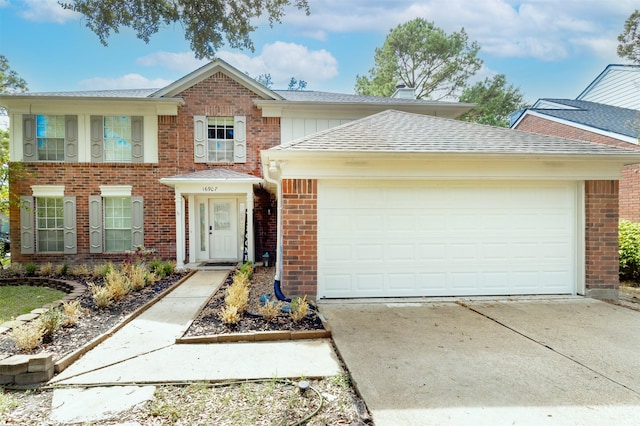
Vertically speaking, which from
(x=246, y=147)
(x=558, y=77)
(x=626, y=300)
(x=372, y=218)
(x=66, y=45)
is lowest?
(x=626, y=300)

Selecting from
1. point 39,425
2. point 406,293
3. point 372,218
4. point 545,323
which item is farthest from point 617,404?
point 39,425

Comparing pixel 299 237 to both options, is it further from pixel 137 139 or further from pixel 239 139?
pixel 137 139

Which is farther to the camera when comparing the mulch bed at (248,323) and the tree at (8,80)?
the tree at (8,80)

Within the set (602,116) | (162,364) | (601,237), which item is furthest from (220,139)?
(602,116)

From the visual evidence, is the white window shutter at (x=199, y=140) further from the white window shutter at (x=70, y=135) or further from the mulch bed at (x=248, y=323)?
the mulch bed at (x=248, y=323)

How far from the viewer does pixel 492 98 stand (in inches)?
850

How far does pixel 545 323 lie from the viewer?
16.0 ft

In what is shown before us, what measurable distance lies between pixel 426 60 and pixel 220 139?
1705cm

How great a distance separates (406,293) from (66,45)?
9.87 meters

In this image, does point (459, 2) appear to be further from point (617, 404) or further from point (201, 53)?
point (617, 404)

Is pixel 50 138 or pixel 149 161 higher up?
pixel 50 138

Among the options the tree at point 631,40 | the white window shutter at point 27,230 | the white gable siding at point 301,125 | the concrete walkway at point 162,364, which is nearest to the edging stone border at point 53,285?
the concrete walkway at point 162,364

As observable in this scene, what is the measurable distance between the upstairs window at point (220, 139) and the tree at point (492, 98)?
52.3 ft

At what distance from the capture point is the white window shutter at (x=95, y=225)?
35.1ft
